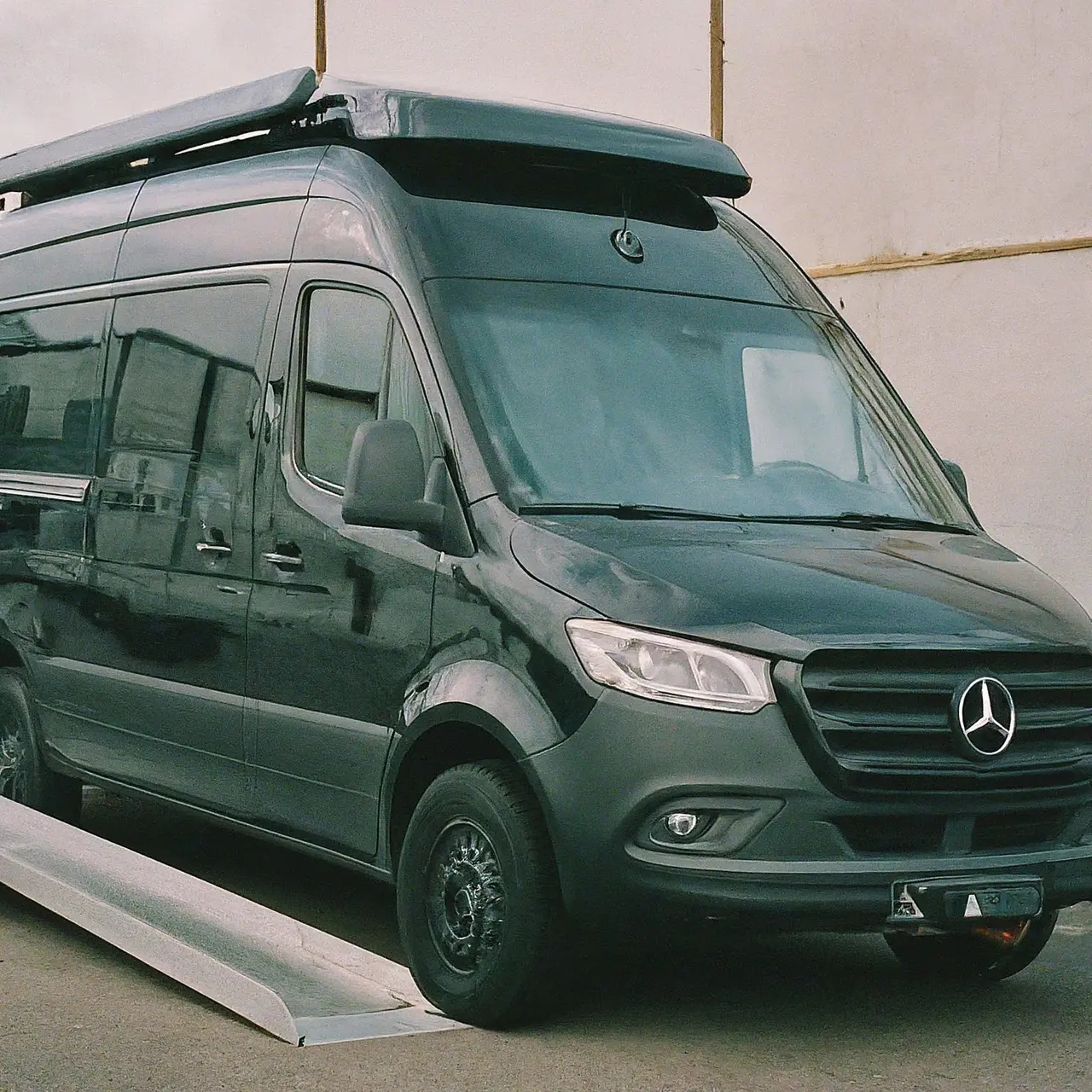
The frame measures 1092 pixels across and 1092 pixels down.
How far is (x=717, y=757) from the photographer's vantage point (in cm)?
475

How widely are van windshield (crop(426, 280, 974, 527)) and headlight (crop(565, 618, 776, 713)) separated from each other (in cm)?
58

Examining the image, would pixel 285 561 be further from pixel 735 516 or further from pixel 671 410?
pixel 735 516

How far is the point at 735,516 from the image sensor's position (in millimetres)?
5500

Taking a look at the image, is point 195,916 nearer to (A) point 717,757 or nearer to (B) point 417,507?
(B) point 417,507

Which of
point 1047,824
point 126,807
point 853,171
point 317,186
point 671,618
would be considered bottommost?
point 126,807

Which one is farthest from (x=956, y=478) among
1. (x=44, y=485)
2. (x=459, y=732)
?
(x=44, y=485)

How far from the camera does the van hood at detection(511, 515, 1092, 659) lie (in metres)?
4.84

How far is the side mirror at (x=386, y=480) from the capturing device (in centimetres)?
530

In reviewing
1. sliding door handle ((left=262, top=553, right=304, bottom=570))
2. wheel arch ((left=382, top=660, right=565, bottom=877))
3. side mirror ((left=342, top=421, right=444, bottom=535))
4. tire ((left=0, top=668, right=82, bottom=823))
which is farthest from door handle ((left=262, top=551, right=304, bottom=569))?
tire ((left=0, top=668, right=82, bottom=823))

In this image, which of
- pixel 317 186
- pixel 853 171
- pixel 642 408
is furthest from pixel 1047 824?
pixel 853 171

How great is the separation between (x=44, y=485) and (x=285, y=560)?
2.02 metres

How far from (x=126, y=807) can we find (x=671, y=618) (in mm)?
4640

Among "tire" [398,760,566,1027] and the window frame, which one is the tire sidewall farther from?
"tire" [398,760,566,1027]

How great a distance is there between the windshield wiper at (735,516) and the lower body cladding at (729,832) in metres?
0.67
